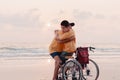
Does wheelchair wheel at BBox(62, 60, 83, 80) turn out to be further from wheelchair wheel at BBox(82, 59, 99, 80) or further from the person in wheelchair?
wheelchair wheel at BBox(82, 59, 99, 80)

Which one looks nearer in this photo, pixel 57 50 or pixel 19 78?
pixel 57 50

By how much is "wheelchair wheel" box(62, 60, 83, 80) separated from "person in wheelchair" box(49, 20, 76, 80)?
0.68 ft

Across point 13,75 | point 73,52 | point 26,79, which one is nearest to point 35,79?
point 26,79

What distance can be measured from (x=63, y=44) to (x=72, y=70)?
25.6 inches

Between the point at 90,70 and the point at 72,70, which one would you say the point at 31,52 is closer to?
the point at 90,70

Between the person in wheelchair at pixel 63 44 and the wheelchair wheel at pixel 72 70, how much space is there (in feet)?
0.68

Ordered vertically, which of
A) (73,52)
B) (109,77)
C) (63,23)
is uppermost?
(63,23)

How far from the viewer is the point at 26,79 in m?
10.7

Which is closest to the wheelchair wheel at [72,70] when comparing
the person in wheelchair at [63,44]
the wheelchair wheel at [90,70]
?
the person in wheelchair at [63,44]

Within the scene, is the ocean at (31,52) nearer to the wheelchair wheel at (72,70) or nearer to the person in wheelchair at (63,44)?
the person in wheelchair at (63,44)

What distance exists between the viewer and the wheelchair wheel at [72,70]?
863cm

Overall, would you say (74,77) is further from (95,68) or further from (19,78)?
(19,78)

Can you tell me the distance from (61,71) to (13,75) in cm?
324

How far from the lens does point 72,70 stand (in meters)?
8.82
